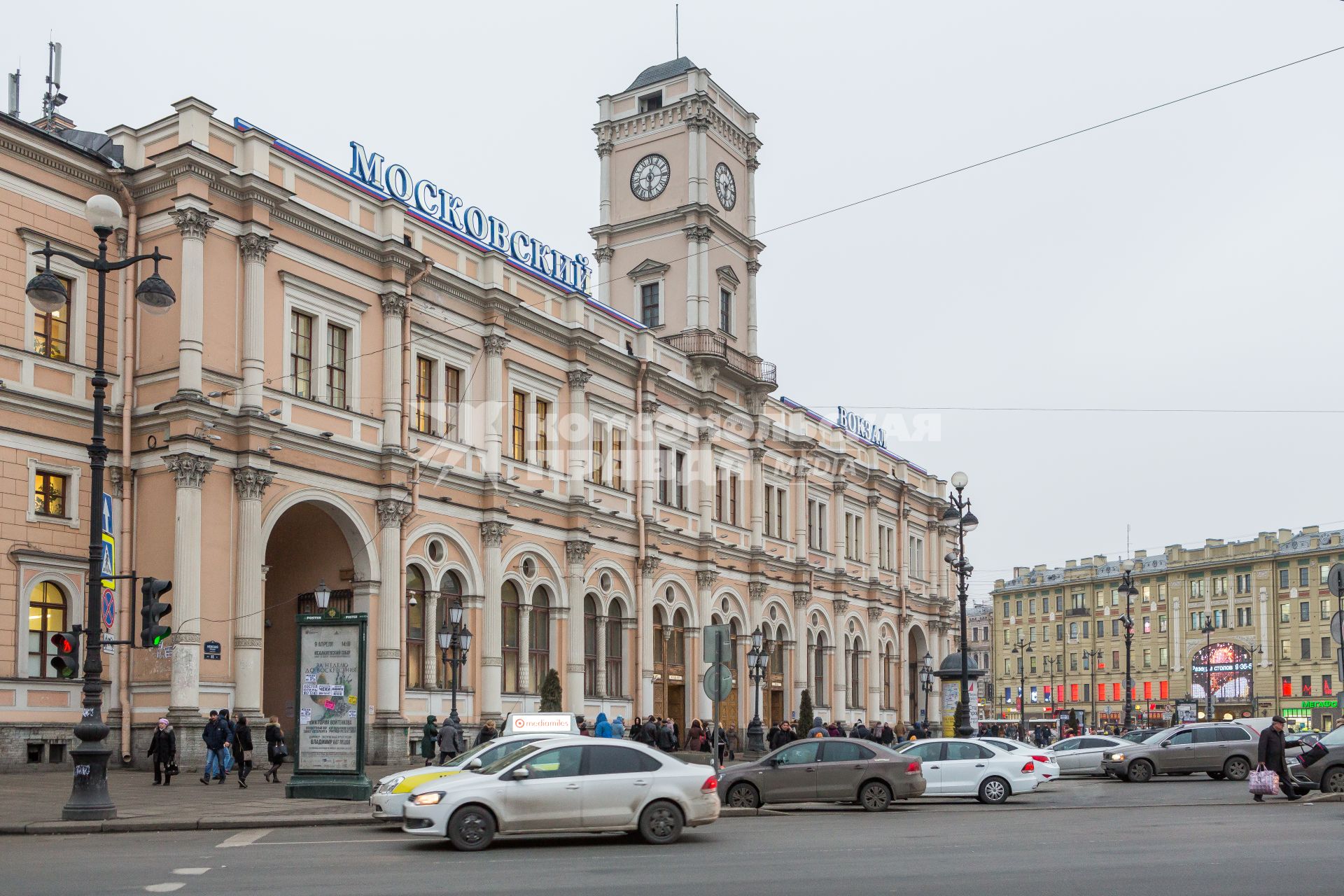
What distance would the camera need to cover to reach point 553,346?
44062 mm

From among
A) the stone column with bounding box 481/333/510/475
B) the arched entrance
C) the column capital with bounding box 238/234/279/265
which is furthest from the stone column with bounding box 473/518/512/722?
the column capital with bounding box 238/234/279/265

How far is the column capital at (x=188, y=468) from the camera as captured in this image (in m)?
30.7

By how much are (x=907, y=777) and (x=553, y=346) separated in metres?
23.5

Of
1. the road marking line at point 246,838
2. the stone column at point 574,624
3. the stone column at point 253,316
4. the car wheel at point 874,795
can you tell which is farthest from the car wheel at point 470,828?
the stone column at point 574,624

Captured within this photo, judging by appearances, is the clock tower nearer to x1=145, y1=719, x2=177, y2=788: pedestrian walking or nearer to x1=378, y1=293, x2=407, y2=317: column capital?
x1=378, y1=293, x2=407, y2=317: column capital

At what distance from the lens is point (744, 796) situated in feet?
77.6

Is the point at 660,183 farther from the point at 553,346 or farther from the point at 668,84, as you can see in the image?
the point at 553,346

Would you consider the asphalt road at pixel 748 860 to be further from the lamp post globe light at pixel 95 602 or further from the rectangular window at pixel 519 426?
the rectangular window at pixel 519 426

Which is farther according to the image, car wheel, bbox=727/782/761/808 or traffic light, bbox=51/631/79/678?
car wheel, bbox=727/782/761/808

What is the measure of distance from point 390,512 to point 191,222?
911cm

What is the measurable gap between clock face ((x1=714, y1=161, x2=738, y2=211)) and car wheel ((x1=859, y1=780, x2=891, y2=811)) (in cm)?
3581

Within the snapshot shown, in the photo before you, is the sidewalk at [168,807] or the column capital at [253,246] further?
the column capital at [253,246]

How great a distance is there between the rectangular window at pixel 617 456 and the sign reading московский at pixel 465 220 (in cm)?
508

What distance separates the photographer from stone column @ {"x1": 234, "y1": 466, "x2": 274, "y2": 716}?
31.5 meters
